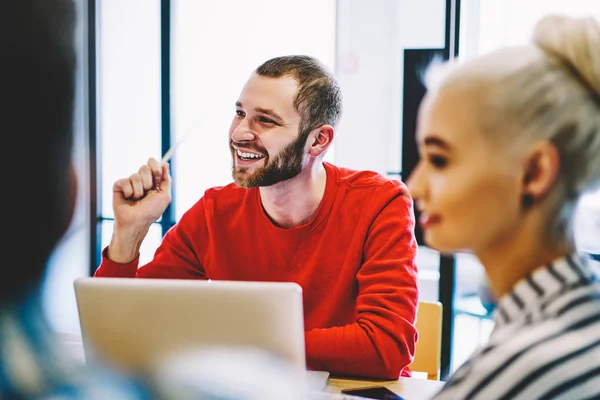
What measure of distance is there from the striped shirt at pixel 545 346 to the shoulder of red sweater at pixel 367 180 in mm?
951

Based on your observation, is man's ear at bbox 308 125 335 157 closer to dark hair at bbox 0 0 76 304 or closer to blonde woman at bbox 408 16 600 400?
dark hair at bbox 0 0 76 304

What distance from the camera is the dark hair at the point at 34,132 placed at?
179 centimetres

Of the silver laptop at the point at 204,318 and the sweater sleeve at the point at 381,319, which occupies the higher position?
the silver laptop at the point at 204,318

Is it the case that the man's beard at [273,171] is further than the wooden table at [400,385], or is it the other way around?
the man's beard at [273,171]

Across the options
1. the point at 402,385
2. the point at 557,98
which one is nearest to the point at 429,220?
the point at 557,98

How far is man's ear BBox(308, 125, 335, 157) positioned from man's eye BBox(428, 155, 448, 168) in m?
0.97

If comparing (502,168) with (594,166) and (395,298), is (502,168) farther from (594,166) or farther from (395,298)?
(395,298)

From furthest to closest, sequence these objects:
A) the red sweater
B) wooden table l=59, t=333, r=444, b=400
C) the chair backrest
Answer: the chair backrest, the red sweater, wooden table l=59, t=333, r=444, b=400

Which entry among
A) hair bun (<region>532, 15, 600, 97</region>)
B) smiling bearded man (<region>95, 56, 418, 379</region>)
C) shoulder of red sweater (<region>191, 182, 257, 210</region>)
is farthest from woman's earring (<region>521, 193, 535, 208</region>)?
shoulder of red sweater (<region>191, 182, 257, 210</region>)

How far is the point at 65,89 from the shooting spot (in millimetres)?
3484

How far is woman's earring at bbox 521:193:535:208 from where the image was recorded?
0.55 meters

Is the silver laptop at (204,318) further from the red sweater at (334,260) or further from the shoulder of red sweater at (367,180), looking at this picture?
the shoulder of red sweater at (367,180)

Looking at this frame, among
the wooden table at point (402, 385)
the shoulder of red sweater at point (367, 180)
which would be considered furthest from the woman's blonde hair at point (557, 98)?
the shoulder of red sweater at point (367, 180)

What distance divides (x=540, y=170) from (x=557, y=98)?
0.21 ft
